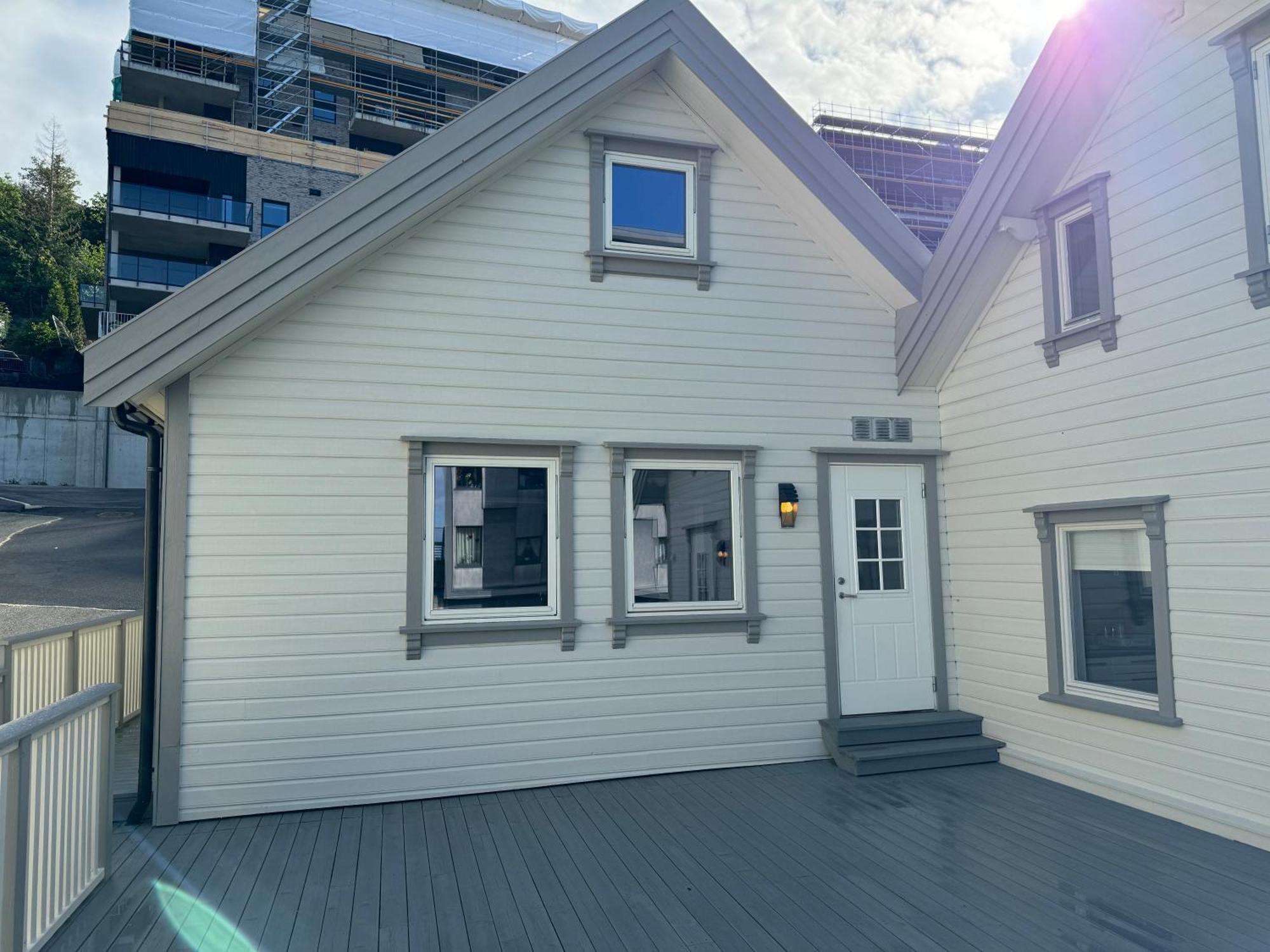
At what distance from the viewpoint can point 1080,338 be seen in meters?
5.14

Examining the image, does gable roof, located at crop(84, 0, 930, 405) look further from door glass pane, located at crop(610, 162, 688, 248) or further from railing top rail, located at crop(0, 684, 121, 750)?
railing top rail, located at crop(0, 684, 121, 750)

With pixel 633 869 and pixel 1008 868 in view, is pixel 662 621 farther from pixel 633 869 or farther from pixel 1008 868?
pixel 1008 868

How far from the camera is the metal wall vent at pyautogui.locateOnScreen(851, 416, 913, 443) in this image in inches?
244

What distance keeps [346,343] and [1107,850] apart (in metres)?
5.12

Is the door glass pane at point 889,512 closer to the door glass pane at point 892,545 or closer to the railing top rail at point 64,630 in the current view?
the door glass pane at point 892,545

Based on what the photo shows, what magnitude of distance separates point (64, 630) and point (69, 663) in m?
0.29

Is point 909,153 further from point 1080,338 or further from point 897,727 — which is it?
point 897,727

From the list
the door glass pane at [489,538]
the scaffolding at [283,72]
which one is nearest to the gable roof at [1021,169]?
the door glass pane at [489,538]

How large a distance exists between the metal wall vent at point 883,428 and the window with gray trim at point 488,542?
7.39 feet

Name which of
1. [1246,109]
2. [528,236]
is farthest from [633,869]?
[1246,109]

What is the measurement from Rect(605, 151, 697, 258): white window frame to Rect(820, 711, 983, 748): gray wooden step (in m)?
3.55

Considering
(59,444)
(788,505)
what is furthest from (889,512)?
(59,444)

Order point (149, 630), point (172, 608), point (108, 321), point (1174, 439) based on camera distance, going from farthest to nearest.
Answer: point (108, 321), point (149, 630), point (172, 608), point (1174, 439)

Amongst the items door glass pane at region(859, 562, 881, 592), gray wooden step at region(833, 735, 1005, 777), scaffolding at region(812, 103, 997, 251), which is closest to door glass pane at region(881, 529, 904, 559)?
door glass pane at region(859, 562, 881, 592)
